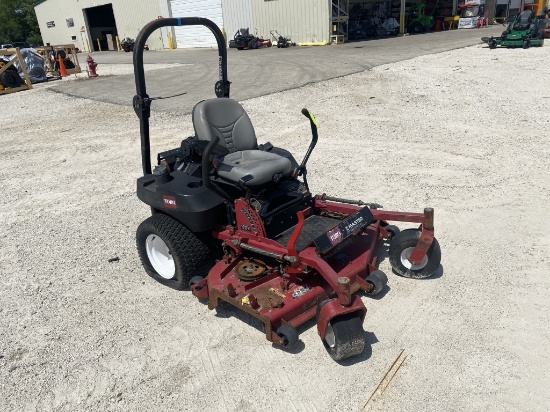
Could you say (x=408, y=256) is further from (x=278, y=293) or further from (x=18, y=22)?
(x=18, y=22)

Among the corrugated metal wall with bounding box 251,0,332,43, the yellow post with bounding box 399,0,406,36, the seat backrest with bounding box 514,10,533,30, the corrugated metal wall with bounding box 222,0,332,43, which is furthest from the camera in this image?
the yellow post with bounding box 399,0,406,36

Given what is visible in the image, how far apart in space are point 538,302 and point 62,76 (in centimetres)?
1943

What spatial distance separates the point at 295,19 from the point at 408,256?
2216 cm

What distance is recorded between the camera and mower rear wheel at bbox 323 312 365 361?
2.74 m

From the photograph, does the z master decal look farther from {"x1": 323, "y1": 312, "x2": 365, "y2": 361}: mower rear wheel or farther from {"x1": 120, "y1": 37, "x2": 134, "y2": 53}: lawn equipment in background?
{"x1": 120, "y1": 37, "x2": 134, "y2": 53}: lawn equipment in background

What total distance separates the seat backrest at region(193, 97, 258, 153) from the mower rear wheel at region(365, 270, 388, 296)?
1577 millimetres

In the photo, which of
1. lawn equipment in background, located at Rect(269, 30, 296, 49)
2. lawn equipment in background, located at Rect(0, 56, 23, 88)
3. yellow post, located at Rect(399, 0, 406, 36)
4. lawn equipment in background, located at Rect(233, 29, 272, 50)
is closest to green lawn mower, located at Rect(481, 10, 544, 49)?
lawn equipment in background, located at Rect(269, 30, 296, 49)

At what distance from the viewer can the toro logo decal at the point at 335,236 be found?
3.08 meters

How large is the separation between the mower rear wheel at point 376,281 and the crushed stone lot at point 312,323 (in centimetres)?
15

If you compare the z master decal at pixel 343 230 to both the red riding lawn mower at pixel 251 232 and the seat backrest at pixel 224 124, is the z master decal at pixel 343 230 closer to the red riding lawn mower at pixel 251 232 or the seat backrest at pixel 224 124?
the red riding lawn mower at pixel 251 232

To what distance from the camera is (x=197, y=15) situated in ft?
89.0

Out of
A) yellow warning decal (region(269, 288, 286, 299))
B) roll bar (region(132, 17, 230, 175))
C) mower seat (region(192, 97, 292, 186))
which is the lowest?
yellow warning decal (region(269, 288, 286, 299))

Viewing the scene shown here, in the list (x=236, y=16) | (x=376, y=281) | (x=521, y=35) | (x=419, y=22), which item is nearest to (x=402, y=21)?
(x=419, y=22)

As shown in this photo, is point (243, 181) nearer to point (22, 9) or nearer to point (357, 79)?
point (357, 79)
